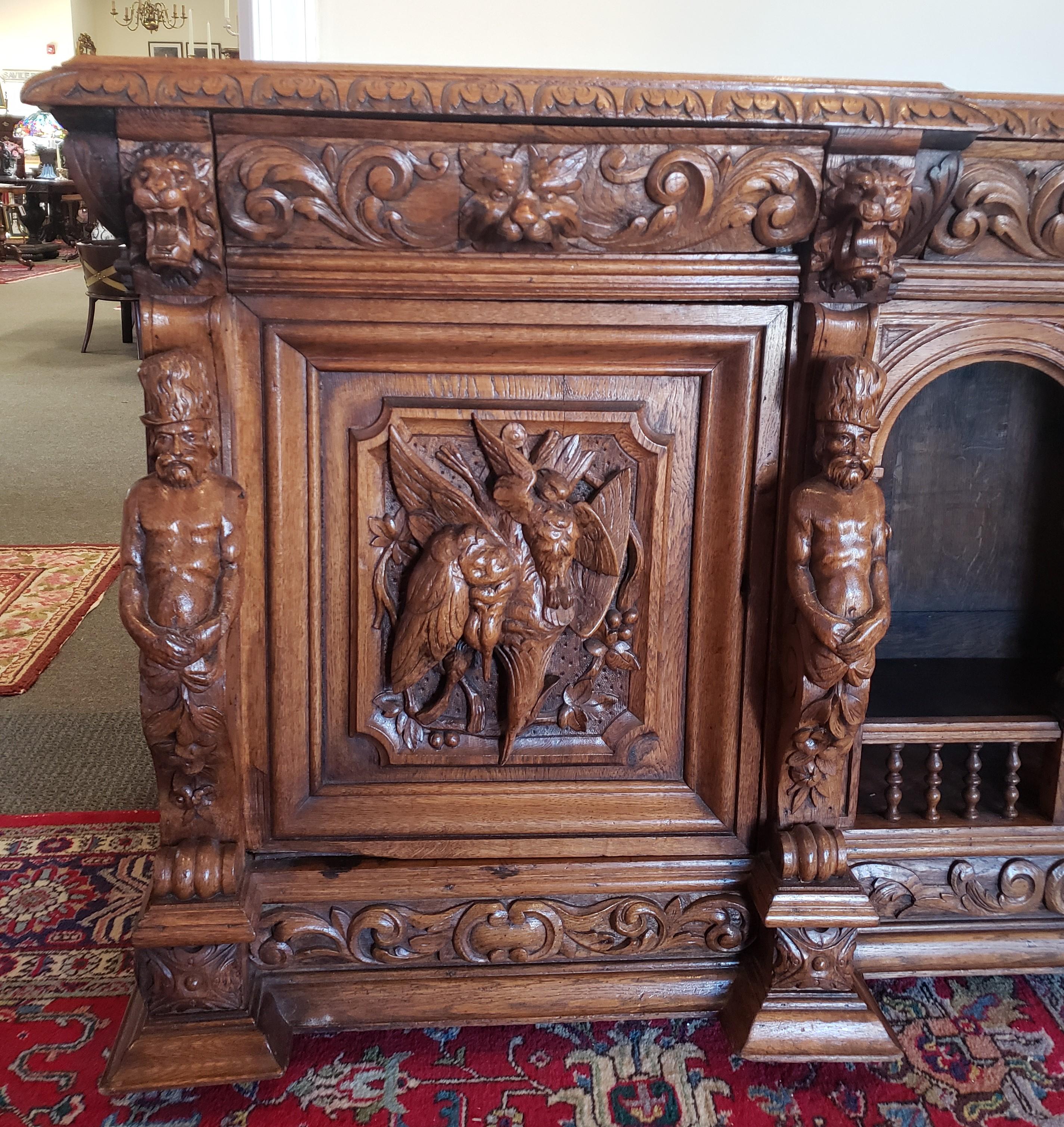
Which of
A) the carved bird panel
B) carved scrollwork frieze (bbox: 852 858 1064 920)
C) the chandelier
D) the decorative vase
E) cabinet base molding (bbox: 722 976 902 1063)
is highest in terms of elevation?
the chandelier

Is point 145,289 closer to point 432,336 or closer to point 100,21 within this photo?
point 432,336

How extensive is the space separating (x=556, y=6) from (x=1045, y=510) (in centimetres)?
121

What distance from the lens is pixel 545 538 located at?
4.36 feet

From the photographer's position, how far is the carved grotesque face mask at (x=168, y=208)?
43.8 inches

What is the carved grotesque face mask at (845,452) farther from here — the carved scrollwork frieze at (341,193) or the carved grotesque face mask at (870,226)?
the carved scrollwork frieze at (341,193)

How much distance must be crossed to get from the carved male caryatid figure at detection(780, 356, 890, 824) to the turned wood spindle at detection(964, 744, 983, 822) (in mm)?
325

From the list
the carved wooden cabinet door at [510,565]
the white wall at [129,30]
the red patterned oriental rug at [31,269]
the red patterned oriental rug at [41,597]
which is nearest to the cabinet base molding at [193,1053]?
the carved wooden cabinet door at [510,565]

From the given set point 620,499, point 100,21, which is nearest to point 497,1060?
point 620,499

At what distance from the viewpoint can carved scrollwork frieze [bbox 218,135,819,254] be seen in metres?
1.15

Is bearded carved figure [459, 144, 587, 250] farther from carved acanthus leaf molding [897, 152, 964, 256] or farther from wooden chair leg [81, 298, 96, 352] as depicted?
wooden chair leg [81, 298, 96, 352]

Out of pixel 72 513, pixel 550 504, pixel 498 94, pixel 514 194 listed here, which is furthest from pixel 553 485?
pixel 72 513

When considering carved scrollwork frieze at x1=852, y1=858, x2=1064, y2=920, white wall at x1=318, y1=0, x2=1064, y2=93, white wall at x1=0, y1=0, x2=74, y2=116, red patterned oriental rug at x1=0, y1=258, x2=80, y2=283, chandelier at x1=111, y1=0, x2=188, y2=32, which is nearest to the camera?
carved scrollwork frieze at x1=852, y1=858, x2=1064, y2=920

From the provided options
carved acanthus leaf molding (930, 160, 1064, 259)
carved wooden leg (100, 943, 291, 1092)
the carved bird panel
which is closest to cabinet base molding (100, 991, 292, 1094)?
carved wooden leg (100, 943, 291, 1092)

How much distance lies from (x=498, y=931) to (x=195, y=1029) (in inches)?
15.6
